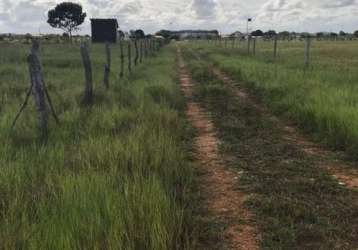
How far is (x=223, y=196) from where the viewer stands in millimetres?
5324

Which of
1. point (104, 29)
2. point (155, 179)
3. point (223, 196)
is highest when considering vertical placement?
point (104, 29)

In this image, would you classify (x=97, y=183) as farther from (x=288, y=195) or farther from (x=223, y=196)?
(x=288, y=195)

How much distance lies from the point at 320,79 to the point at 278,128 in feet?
17.9

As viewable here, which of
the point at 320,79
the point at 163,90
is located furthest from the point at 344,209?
the point at 320,79

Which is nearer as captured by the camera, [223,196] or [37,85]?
[223,196]

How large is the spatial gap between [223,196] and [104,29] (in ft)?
213

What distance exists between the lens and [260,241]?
13.5 feet

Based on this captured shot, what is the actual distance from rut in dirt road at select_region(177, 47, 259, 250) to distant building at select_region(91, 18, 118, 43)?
61.3m

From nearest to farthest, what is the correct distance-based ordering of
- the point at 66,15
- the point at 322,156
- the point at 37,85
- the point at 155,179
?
the point at 155,179
the point at 322,156
the point at 37,85
the point at 66,15

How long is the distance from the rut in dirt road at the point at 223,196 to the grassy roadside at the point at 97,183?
0.27 meters

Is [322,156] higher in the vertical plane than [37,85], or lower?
lower

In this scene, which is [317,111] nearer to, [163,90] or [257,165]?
[257,165]

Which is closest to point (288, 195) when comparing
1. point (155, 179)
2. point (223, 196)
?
point (223, 196)

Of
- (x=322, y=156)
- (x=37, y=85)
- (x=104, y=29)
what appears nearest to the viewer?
(x=322, y=156)
